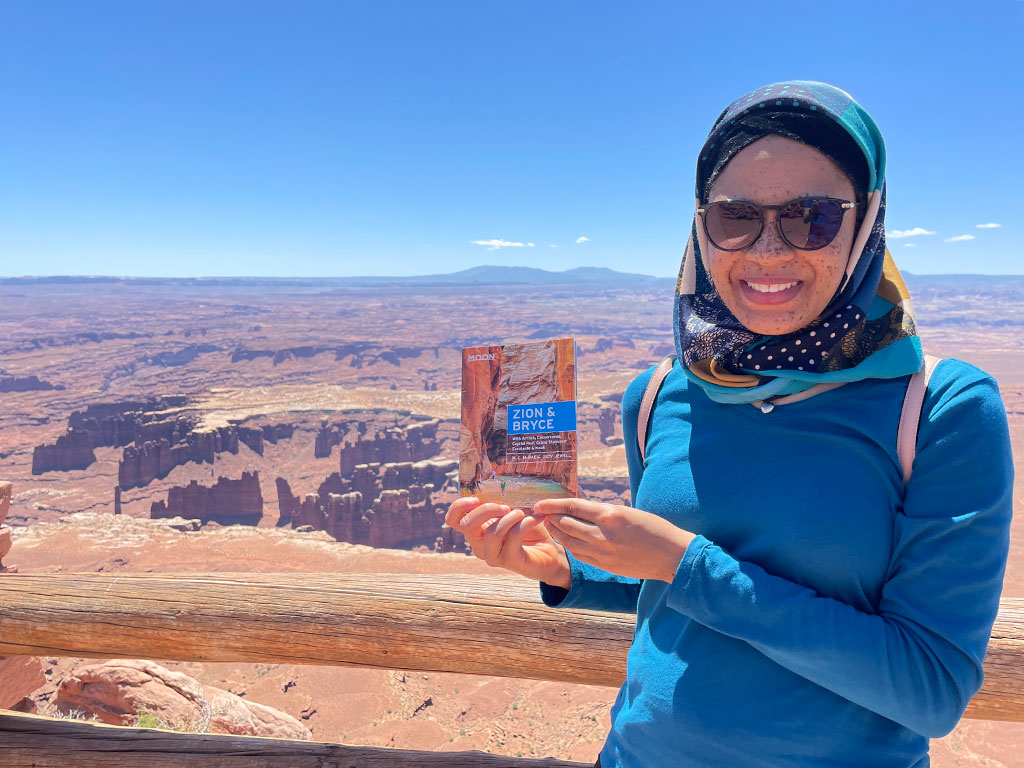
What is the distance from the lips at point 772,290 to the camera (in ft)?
3.94

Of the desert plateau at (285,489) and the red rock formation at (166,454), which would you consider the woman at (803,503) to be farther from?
the red rock formation at (166,454)

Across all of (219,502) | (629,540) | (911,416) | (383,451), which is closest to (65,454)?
(219,502)

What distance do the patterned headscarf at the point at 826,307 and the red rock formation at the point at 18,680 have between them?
6117mm

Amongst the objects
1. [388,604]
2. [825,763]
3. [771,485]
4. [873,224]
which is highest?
[873,224]

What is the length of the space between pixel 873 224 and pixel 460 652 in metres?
1.90

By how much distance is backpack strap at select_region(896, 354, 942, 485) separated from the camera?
3.45 ft

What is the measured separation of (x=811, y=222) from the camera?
46.4 inches

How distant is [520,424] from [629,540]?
414 millimetres

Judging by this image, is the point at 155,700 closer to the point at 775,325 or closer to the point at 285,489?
the point at 775,325

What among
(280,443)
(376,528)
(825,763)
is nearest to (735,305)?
(825,763)

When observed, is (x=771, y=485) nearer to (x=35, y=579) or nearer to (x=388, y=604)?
(x=388, y=604)

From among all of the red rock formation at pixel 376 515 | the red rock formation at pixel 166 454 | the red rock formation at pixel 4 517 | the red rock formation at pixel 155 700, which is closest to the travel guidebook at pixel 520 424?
the red rock formation at pixel 4 517

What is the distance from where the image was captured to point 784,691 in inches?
44.5

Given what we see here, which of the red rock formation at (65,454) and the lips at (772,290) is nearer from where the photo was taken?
the lips at (772,290)
